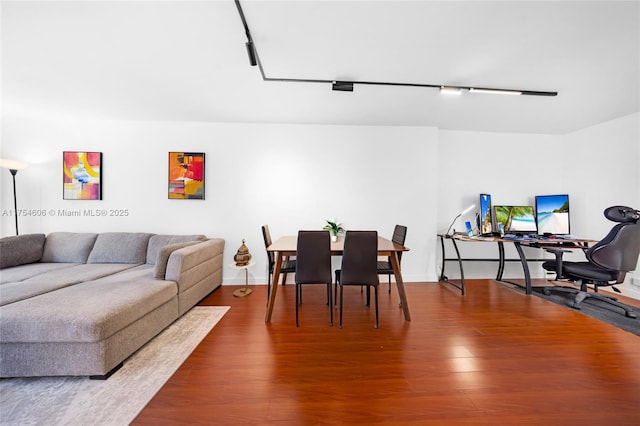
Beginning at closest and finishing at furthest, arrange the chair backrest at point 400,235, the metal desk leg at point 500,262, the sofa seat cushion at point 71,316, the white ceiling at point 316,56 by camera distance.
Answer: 1. the sofa seat cushion at point 71,316
2. the white ceiling at point 316,56
3. the chair backrest at point 400,235
4. the metal desk leg at point 500,262

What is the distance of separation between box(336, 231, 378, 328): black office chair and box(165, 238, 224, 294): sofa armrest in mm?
1747

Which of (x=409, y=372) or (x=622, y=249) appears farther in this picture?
(x=622, y=249)

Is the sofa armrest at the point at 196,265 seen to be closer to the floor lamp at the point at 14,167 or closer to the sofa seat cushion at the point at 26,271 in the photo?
the sofa seat cushion at the point at 26,271

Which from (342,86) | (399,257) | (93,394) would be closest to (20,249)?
(93,394)

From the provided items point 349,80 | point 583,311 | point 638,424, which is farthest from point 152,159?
point 583,311

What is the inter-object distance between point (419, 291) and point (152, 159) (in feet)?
15.5

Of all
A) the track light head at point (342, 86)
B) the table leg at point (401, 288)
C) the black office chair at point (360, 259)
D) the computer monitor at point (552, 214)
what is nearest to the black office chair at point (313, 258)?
the black office chair at point (360, 259)

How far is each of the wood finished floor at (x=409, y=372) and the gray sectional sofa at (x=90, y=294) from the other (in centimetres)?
56

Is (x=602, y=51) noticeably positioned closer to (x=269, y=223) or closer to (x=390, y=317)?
(x=390, y=317)

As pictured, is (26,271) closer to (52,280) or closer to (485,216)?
(52,280)

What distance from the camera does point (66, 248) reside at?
3.10 metres

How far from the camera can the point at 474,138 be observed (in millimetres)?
4035

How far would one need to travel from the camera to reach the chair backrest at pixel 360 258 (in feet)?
7.45

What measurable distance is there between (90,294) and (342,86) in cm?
310
